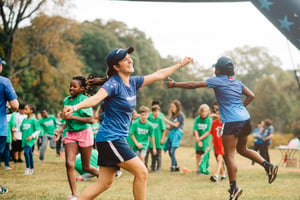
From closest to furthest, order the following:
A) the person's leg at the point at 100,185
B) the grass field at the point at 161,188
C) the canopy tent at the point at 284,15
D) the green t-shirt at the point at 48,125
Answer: the person's leg at the point at 100,185
the canopy tent at the point at 284,15
the grass field at the point at 161,188
the green t-shirt at the point at 48,125

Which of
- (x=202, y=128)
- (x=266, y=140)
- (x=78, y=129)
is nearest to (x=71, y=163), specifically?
(x=78, y=129)

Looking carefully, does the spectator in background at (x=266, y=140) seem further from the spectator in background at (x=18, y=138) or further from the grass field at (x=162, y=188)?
the spectator in background at (x=18, y=138)

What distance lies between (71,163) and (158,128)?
269 inches

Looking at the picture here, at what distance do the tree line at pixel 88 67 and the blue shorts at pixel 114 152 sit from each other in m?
24.2

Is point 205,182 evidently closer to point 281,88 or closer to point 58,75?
point 58,75

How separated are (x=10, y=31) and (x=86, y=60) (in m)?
18.0

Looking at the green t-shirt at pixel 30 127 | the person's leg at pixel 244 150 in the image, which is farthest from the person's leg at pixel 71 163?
the green t-shirt at pixel 30 127

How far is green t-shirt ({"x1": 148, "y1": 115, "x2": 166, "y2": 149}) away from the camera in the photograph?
43.4 ft

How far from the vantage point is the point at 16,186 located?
28.5 feet

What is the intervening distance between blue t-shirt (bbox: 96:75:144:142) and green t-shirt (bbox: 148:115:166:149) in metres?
8.51

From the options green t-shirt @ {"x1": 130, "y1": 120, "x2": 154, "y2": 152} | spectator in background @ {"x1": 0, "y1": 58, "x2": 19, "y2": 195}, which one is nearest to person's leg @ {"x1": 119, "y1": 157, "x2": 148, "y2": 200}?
spectator in background @ {"x1": 0, "y1": 58, "x2": 19, "y2": 195}

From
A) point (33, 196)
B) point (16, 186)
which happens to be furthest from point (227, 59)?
point (16, 186)

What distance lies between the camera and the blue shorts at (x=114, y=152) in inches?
180

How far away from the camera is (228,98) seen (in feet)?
20.9
